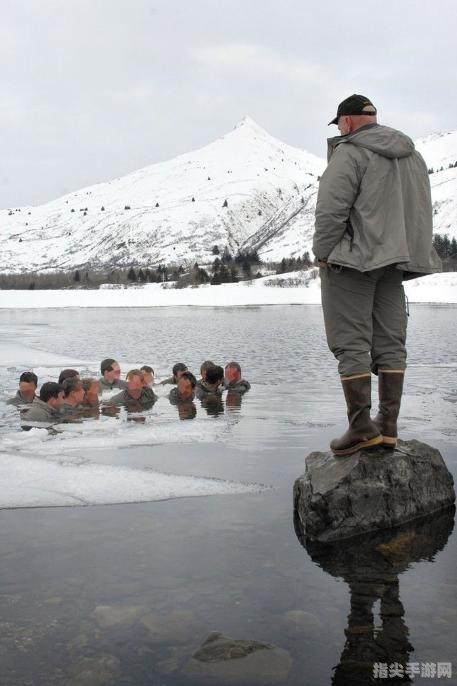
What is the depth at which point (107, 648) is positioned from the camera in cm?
281

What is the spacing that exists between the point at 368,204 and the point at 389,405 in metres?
1.43

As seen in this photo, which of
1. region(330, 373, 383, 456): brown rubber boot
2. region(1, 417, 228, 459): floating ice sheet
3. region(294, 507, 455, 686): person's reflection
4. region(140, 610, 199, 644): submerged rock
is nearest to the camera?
region(294, 507, 455, 686): person's reflection

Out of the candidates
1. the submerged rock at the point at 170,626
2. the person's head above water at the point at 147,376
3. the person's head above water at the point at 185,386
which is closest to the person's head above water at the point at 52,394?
the person's head above water at the point at 147,376

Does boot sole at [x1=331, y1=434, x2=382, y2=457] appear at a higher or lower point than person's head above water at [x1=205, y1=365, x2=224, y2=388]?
higher

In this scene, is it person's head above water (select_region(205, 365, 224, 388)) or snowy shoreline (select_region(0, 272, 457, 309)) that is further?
snowy shoreline (select_region(0, 272, 457, 309))

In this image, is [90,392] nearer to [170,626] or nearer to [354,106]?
[354,106]

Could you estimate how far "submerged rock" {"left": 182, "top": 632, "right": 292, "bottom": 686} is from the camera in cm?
263

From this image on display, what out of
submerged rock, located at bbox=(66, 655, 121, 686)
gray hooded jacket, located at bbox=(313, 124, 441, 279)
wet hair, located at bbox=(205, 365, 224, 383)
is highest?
gray hooded jacket, located at bbox=(313, 124, 441, 279)

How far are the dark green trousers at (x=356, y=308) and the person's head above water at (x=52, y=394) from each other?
6.29 meters

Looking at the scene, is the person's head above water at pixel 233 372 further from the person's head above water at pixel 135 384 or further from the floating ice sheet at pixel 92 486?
the floating ice sheet at pixel 92 486

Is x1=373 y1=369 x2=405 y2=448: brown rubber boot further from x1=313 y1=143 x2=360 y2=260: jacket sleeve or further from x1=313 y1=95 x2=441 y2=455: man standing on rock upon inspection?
x1=313 y1=143 x2=360 y2=260: jacket sleeve

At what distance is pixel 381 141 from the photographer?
15.4ft

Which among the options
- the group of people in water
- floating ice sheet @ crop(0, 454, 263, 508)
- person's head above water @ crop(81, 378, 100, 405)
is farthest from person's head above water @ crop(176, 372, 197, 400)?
floating ice sheet @ crop(0, 454, 263, 508)

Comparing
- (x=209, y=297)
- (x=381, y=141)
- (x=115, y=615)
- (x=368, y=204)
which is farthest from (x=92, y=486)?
(x=209, y=297)
